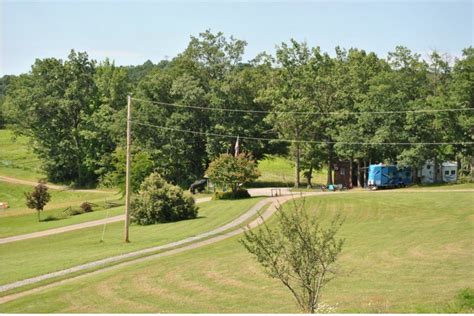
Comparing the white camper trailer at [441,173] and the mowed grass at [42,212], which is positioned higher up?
the white camper trailer at [441,173]

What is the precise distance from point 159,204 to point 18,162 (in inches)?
2328

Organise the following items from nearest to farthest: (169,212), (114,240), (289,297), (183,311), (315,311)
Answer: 1. (315,311)
2. (183,311)
3. (289,297)
4. (114,240)
5. (169,212)

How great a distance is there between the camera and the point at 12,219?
180 ft

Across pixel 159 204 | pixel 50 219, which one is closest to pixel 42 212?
pixel 50 219

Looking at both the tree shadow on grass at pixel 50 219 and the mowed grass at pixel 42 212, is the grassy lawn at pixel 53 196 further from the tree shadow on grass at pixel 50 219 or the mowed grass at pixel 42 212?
the tree shadow on grass at pixel 50 219

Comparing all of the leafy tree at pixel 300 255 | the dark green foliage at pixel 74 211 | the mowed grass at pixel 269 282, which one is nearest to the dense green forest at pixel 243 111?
the dark green foliage at pixel 74 211

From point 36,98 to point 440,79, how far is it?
50933mm

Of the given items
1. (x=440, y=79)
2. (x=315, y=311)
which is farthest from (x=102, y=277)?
(x=440, y=79)

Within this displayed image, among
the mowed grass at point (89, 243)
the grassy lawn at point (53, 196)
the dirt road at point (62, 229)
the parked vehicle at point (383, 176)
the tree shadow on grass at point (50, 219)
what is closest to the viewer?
the mowed grass at point (89, 243)

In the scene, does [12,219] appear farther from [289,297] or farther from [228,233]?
[289,297]

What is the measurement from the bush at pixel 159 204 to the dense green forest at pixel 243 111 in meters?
12.5

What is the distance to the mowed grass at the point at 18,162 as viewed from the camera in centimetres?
8638

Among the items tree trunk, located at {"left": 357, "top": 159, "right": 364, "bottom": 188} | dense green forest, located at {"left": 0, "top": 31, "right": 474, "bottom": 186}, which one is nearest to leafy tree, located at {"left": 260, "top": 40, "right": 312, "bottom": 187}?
dense green forest, located at {"left": 0, "top": 31, "right": 474, "bottom": 186}

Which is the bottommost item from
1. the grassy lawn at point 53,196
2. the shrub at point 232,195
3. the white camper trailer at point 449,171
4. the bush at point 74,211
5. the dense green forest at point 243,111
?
the bush at point 74,211
